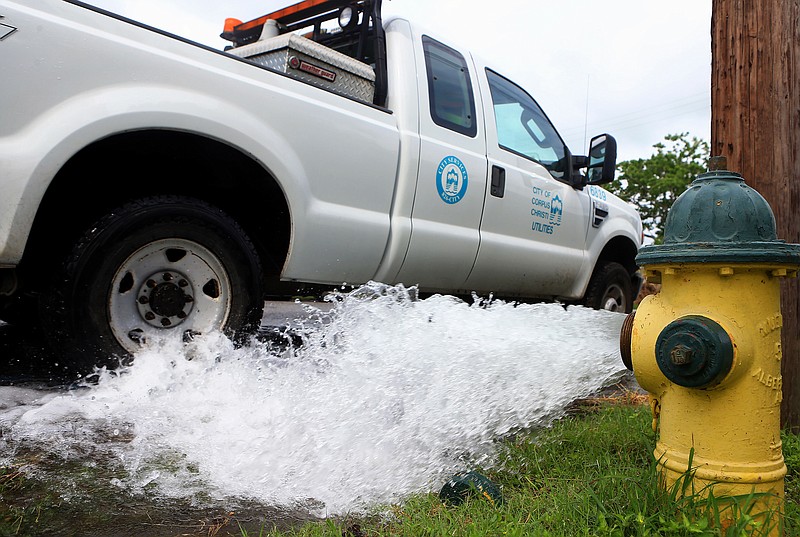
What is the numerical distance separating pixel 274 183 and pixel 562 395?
5.65 ft

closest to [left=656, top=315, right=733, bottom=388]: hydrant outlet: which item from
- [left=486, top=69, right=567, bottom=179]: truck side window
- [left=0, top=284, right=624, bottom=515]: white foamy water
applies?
[left=0, top=284, right=624, bottom=515]: white foamy water

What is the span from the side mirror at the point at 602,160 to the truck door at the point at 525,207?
18 centimetres

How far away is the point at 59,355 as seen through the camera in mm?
2568

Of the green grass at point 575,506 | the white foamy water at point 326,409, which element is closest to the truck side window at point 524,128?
the white foamy water at point 326,409

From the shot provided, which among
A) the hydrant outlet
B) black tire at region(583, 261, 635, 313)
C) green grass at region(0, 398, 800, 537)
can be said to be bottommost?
green grass at region(0, 398, 800, 537)

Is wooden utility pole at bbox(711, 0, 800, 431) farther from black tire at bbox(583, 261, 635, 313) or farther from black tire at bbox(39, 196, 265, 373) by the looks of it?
black tire at bbox(583, 261, 635, 313)

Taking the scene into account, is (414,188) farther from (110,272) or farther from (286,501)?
(286,501)

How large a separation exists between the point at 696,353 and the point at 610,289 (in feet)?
14.4

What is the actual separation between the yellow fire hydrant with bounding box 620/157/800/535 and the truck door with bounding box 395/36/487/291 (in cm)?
226

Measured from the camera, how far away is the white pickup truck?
2.46 metres

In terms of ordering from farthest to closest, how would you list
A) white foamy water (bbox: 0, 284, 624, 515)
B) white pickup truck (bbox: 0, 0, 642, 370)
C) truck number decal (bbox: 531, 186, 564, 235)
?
truck number decal (bbox: 531, 186, 564, 235) < white pickup truck (bbox: 0, 0, 642, 370) < white foamy water (bbox: 0, 284, 624, 515)

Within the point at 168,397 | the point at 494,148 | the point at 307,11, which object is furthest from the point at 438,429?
the point at 307,11

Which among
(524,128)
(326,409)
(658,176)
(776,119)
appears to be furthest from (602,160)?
(658,176)

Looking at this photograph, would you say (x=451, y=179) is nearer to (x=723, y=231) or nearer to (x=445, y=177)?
(x=445, y=177)
